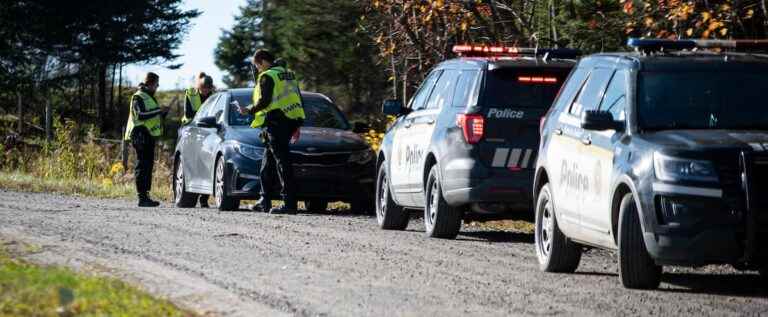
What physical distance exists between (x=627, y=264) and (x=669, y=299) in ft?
1.43

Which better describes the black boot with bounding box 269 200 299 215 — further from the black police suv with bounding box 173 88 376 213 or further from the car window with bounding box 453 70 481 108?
the car window with bounding box 453 70 481 108

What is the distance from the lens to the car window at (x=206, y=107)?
71.6 feet

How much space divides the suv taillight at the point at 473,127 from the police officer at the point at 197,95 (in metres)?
9.67

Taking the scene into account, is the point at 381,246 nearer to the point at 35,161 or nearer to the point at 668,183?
the point at 668,183

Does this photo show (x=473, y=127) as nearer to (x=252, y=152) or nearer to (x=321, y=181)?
(x=321, y=181)

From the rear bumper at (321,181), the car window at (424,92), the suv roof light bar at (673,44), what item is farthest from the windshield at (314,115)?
the suv roof light bar at (673,44)

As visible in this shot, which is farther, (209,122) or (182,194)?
(182,194)

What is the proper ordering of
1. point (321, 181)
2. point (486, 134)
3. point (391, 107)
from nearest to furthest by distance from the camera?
point (486, 134) → point (391, 107) → point (321, 181)

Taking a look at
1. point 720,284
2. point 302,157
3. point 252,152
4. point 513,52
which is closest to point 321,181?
point 302,157

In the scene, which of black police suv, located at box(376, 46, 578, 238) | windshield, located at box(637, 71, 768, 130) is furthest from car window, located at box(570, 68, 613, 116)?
black police suv, located at box(376, 46, 578, 238)

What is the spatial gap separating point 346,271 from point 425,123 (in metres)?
4.31

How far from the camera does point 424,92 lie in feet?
53.7

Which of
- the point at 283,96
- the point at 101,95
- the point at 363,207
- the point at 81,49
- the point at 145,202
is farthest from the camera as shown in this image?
the point at 101,95

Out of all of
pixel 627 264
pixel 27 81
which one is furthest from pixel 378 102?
pixel 627 264
